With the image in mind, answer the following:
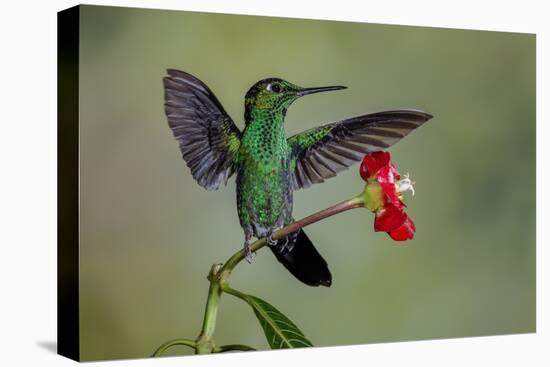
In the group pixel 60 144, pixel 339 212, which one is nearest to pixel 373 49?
pixel 339 212

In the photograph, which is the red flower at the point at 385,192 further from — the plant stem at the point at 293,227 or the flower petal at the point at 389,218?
the plant stem at the point at 293,227

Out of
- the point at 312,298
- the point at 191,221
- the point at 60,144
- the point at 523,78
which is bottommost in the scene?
the point at 312,298

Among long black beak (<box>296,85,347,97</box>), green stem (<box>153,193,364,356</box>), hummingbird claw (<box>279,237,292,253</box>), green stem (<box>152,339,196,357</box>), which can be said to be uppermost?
long black beak (<box>296,85,347,97</box>)

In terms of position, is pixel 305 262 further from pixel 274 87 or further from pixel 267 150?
pixel 274 87

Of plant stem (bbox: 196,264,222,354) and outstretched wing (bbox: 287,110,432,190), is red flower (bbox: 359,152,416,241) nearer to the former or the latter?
outstretched wing (bbox: 287,110,432,190)

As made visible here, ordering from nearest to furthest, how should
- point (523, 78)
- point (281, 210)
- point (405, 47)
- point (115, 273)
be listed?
point (115, 273) < point (281, 210) < point (405, 47) < point (523, 78)

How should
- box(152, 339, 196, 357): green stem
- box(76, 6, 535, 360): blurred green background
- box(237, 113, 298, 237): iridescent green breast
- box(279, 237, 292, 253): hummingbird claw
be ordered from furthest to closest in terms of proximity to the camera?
box(279, 237, 292, 253): hummingbird claw < box(237, 113, 298, 237): iridescent green breast < box(152, 339, 196, 357): green stem < box(76, 6, 535, 360): blurred green background

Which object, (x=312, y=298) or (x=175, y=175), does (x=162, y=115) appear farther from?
(x=312, y=298)

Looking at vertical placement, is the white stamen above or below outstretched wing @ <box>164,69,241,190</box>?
below

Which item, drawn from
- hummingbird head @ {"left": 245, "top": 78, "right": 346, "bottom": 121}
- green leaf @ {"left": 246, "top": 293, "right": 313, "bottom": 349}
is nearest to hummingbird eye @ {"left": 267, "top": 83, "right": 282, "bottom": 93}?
hummingbird head @ {"left": 245, "top": 78, "right": 346, "bottom": 121}

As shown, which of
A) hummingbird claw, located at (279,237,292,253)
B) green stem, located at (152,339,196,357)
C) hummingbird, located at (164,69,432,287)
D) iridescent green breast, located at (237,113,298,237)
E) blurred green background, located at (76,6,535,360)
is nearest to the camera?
blurred green background, located at (76,6,535,360)
